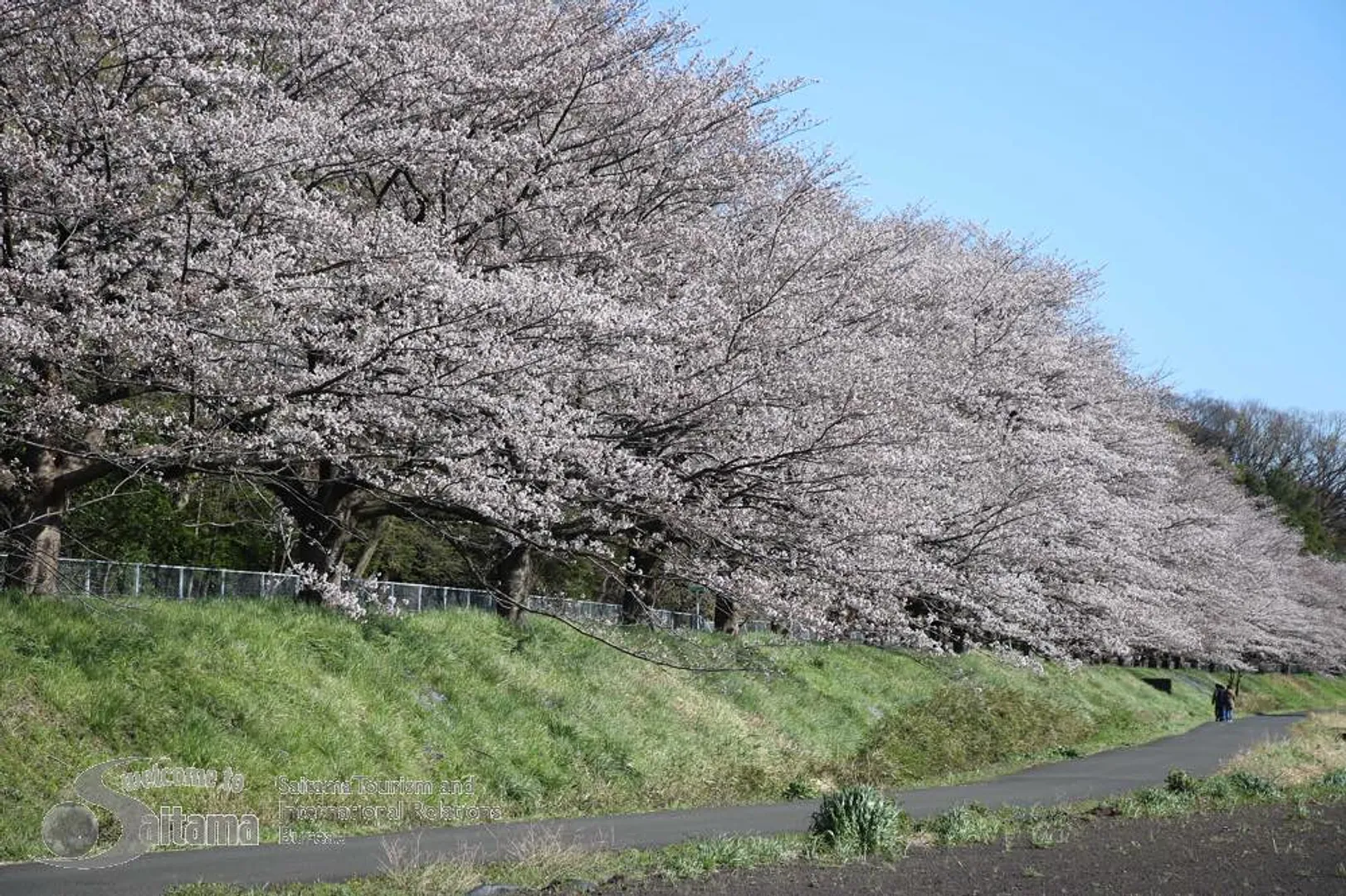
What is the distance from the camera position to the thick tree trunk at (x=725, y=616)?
919 inches

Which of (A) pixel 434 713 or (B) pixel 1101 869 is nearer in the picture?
(B) pixel 1101 869

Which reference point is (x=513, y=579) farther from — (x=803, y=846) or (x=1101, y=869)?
(x=1101, y=869)

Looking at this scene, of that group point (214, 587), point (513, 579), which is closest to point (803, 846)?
point (513, 579)

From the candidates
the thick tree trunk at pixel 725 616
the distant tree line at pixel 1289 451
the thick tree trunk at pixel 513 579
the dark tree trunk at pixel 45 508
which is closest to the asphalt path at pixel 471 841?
the dark tree trunk at pixel 45 508

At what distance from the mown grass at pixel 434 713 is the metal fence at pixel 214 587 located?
26.3 inches

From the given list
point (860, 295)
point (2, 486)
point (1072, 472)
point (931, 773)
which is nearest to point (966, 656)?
point (1072, 472)

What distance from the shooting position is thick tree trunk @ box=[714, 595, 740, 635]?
23.3 m

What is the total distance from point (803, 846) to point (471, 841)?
273 cm

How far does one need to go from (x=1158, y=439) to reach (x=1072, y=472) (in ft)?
46.3

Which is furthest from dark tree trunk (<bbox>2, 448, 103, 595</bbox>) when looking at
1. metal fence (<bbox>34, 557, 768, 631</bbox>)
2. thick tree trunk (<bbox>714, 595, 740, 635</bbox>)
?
thick tree trunk (<bbox>714, 595, 740, 635</bbox>)

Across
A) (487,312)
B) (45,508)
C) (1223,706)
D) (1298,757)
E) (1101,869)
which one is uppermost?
(487,312)
